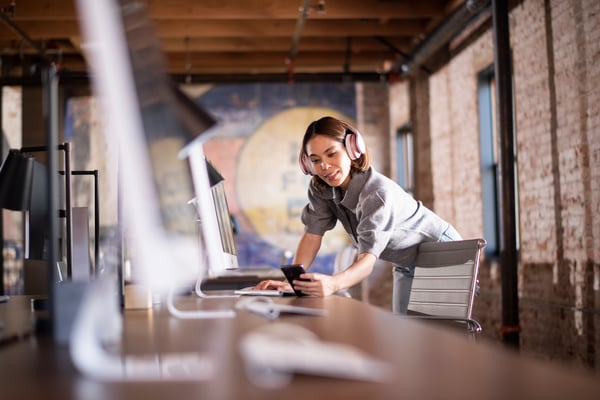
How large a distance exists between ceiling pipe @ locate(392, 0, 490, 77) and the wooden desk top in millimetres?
5326

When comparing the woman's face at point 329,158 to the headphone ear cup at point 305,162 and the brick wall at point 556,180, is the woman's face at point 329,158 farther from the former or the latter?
the brick wall at point 556,180

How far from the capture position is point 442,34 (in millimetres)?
7453

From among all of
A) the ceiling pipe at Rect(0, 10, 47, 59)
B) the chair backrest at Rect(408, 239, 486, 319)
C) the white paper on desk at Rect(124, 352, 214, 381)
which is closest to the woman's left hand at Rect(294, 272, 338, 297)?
the chair backrest at Rect(408, 239, 486, 319)

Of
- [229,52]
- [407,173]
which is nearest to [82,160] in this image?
[229,52]

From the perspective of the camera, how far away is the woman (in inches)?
107

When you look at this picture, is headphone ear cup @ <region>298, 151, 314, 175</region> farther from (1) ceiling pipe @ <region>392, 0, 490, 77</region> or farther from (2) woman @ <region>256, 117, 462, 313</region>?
(1) ceiling pipe @ <region>392, 0, 490, 77</region>

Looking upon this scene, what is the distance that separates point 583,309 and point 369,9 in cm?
373

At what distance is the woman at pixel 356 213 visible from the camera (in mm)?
2730

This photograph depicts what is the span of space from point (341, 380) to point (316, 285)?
5.23ft

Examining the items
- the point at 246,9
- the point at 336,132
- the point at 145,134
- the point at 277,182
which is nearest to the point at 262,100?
the point at 277,182

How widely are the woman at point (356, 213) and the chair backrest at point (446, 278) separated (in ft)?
0.42

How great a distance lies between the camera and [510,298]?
17.5 ft

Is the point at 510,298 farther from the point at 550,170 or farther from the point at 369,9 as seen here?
the point at 369,9

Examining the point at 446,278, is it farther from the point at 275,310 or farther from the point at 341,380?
the point at 341,380
